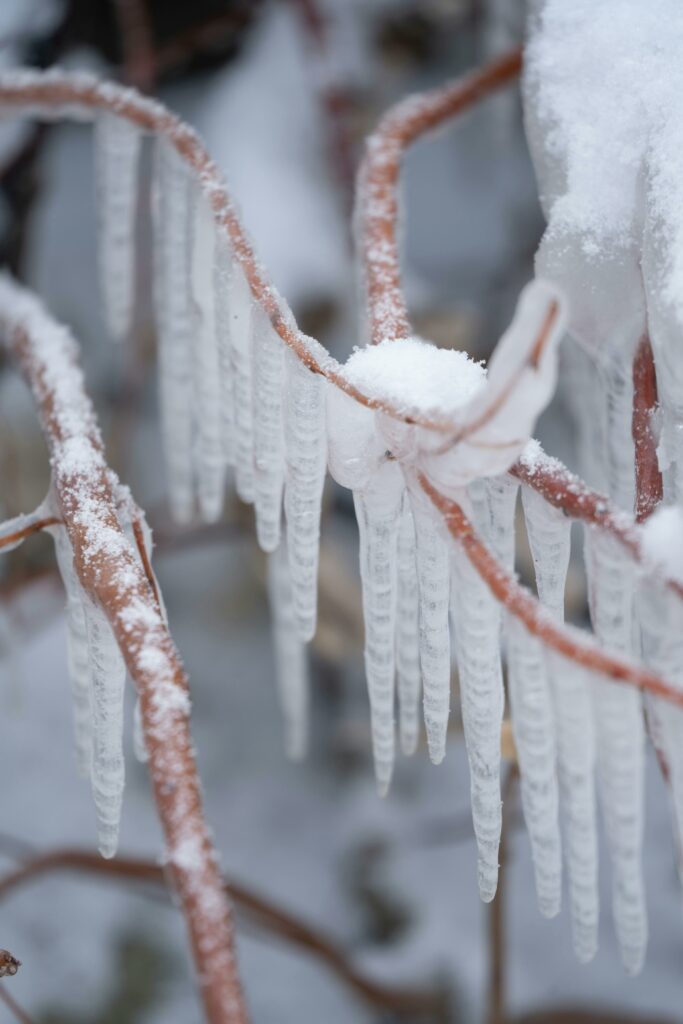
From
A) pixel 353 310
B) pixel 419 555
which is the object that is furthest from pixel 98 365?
pixel 419 555

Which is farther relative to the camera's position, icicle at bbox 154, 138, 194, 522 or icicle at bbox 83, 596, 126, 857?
icicle at bbox 154, 138, 194, 522

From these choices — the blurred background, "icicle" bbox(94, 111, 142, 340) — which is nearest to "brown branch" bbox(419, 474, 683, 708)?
"icicle" bbox(94, 111, 142, 340)

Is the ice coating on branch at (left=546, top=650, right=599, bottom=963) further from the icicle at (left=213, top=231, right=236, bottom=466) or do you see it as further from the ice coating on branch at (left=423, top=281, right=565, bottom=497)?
the icicle at (left=213, top=231, right=236, bottom=466)

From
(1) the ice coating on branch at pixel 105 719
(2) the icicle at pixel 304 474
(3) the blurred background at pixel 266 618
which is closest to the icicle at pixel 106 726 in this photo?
(1) the ice coating on branch at pixel 105 719

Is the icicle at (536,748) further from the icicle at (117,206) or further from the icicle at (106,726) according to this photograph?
the icicle at (117,206)

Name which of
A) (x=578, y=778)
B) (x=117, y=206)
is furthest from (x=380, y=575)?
(x=117, y=206)

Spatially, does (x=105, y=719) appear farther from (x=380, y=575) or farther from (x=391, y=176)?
(x=391, y=176)

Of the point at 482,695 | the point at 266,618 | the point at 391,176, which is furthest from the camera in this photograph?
the point at 266,618
